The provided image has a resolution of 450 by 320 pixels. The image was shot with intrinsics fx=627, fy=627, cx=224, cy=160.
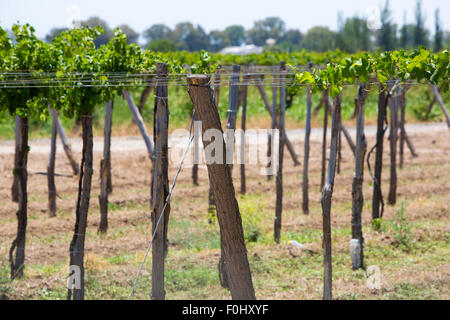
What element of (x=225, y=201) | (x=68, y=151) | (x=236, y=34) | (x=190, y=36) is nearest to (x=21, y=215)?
(x=225, y=201)

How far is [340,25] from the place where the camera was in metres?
57.7

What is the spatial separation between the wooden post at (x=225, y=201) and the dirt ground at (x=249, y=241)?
185 cm

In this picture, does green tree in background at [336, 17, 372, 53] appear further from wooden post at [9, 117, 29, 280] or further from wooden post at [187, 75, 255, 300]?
A: wooden post at [187, 75, 255, 300]

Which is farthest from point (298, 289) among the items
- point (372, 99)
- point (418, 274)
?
point (372, 99)

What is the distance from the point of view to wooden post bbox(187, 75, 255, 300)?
4.54m

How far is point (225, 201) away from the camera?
15.3 ft

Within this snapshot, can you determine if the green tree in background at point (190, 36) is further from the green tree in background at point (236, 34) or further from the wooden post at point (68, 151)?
the wooden post at point (68, 151)

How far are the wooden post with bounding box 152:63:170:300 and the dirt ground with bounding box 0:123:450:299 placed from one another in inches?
36.7

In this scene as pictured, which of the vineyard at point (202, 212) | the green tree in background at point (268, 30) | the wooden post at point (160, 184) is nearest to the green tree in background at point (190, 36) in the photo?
the green tree in background at point (268, 30)

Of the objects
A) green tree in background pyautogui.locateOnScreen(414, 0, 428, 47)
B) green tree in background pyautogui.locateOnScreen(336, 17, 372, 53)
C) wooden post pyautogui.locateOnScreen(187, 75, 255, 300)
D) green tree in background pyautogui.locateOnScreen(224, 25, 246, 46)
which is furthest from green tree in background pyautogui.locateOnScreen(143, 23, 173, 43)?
wooden post pyautogui.locateOnScreen(187, 75, 255, 300)

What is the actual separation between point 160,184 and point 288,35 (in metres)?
92.8

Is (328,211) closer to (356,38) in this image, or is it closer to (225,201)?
(225,201)
